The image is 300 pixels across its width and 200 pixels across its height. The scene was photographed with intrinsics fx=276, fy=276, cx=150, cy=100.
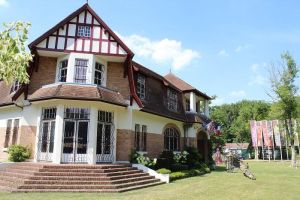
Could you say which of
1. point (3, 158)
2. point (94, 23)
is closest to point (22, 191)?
point (3, 158)

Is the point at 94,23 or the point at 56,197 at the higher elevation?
the point at 94,23

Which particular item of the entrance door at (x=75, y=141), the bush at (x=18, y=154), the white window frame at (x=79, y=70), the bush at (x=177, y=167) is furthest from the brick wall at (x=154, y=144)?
the bush at (x=18, y=154)

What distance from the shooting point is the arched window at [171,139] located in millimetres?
23516

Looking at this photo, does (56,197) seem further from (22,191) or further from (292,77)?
(292,77)

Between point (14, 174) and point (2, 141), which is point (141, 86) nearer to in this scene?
point (14, 174)

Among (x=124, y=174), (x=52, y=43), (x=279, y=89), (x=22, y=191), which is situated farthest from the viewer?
(x=279, y=89)

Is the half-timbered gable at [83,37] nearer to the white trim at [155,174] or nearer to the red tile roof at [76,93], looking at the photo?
the red tile roof at [76,93]

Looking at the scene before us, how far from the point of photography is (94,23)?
18016 mm

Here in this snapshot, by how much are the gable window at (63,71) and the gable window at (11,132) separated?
14.3ft

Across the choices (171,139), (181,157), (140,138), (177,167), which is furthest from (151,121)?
(181,157)

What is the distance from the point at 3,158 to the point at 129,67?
1037 cm

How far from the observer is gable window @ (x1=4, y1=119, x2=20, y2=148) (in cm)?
1845

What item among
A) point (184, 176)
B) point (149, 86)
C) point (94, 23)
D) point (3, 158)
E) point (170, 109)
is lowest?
point (184, 176)

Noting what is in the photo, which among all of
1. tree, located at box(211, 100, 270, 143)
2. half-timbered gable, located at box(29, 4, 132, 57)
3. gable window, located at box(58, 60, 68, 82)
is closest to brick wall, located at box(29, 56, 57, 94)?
gable window, located at box(58, 60, 68, 82)
